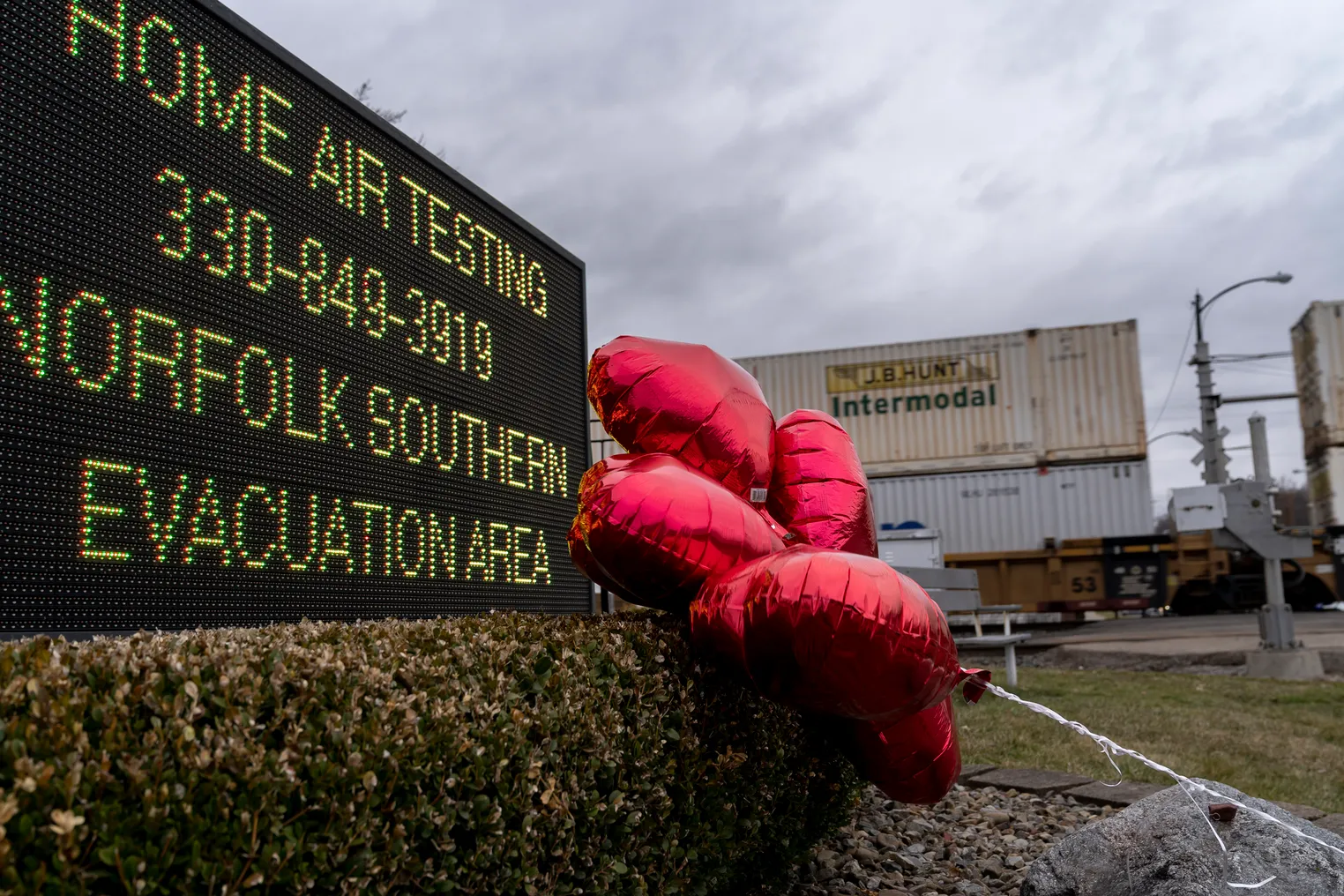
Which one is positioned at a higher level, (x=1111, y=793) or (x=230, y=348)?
(x=230, y=348)

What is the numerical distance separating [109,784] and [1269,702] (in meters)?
Result: 9.10

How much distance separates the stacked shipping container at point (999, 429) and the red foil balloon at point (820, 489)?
17539mm

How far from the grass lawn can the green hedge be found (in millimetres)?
3274

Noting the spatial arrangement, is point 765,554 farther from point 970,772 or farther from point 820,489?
point 970,772

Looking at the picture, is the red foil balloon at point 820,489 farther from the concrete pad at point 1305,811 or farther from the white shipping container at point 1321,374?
the white shipping container at point 1321,374

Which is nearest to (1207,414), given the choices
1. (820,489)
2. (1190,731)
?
(1190,731)

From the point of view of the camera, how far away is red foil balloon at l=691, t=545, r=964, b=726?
226 cm

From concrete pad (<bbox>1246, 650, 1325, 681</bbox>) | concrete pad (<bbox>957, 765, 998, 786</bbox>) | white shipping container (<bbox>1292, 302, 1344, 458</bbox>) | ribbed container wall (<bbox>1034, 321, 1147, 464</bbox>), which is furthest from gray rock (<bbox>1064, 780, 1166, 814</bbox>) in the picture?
white shipping container (<bbox>1292, 302, 1344, 458</bbox>)

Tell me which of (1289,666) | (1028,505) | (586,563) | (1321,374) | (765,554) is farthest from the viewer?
(1321,374)

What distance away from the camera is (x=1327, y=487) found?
2070 cm

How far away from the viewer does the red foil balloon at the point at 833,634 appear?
226 cm

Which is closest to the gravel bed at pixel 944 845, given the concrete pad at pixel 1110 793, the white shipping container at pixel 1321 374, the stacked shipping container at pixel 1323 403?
the concrete pad at pixel 1110 793

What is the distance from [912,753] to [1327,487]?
70.8 feet

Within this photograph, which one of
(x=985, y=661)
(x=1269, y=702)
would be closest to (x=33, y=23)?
(x=1269, y=702)
